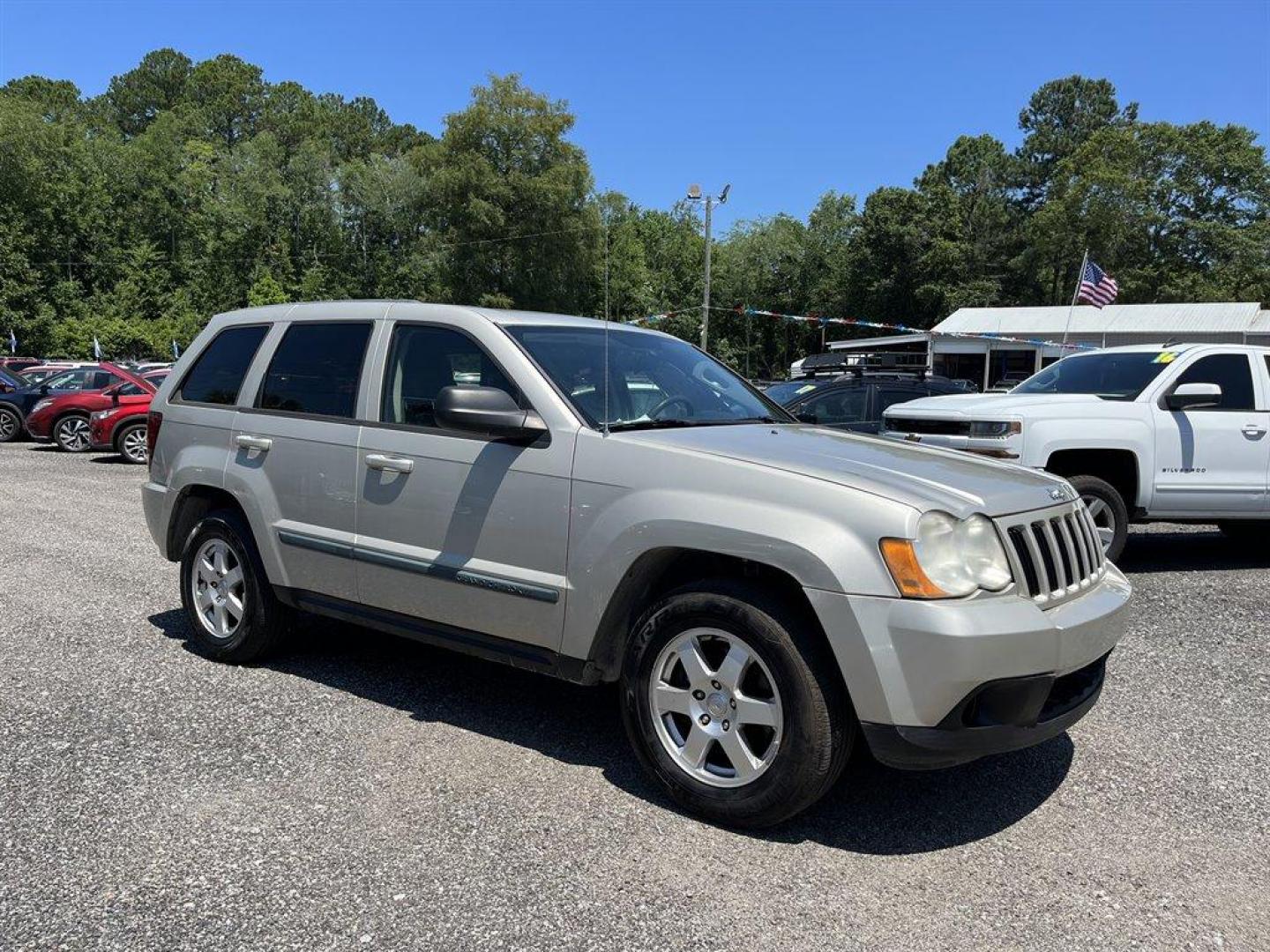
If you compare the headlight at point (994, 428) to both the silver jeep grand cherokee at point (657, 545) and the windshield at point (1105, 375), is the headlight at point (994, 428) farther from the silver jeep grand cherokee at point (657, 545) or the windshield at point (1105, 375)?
the silver jeep grand cherokee at point (657, 545)

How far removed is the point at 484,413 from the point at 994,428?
16.9 feet

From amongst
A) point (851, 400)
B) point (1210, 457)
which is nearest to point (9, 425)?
point (851, 400)

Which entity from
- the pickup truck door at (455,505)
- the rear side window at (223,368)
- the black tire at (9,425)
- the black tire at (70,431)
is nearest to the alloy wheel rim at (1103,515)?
the pickup truck door at (455,505)

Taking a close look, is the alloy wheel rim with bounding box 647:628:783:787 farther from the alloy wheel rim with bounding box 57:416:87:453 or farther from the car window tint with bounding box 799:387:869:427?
the alloy wheel rim with bounding box 57:416:87:453

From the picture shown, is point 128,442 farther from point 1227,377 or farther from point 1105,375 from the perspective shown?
point 1227,377

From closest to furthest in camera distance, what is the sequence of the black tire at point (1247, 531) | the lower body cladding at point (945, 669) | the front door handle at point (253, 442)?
the lower body cladding at point (945, 669), the front door handle at point (253, 442), the black tire at point (1247, 531)

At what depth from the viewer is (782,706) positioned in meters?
3.15

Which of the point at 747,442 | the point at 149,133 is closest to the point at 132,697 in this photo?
the point at 747,442

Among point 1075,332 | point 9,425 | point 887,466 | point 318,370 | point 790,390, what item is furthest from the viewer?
point 1075,332

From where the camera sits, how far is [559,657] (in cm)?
371

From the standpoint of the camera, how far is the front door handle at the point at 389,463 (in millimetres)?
4143

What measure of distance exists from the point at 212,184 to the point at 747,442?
69390 mm

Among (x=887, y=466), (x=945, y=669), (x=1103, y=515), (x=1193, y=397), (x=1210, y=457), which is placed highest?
(x=1193, y=397)

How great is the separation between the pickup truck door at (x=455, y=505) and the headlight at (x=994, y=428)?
15.7ft
